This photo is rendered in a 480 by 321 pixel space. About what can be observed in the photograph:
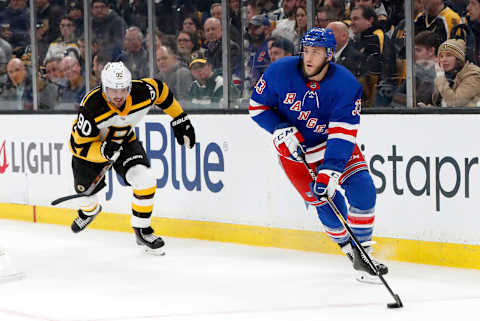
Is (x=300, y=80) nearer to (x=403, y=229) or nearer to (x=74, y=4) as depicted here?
(x=403, y=229)

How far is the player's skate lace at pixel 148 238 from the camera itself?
19.9 ft

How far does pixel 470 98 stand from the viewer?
17.5ft

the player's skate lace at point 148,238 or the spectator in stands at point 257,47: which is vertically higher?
the spectator in stands at point 257,47

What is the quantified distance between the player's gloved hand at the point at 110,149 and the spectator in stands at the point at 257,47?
117 cm

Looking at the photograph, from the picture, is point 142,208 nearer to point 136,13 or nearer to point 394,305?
point 136,13

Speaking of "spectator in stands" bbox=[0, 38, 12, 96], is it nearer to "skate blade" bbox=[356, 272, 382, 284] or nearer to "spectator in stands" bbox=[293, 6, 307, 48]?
"spectator in stands" bbox=[293, 6, 307, 48]

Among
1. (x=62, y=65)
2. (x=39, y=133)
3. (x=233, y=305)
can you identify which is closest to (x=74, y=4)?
(x=62, y=65)

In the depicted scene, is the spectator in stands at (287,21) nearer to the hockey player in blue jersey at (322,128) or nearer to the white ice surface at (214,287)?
the hockey player in blue jersey at (322,128)

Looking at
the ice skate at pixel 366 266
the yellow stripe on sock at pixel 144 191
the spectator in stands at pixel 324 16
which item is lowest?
the ice skate at pixel 366 266

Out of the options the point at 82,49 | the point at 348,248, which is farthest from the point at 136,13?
the point at 348,248

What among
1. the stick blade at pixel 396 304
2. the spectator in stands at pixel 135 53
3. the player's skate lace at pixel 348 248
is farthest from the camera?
the spectator in stands at pixel 135 53

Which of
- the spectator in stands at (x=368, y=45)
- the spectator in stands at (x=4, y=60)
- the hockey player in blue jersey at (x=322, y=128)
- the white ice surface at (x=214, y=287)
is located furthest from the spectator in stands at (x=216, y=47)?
the spectator in stands at (x=4, y=60)

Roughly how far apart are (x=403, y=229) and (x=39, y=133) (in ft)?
12.2

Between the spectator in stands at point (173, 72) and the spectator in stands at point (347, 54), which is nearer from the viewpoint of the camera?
the spectator in stands at point (347, 54)
